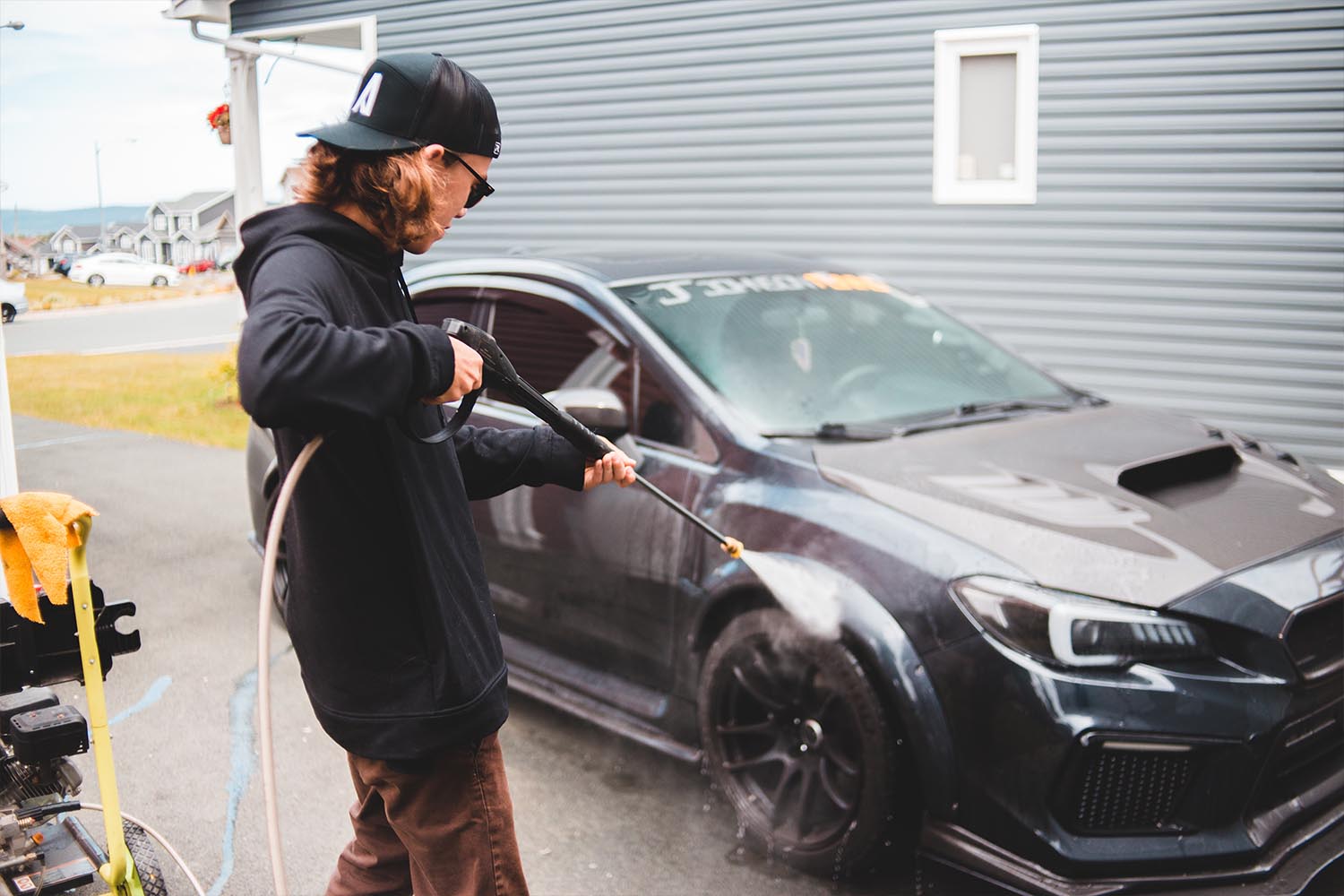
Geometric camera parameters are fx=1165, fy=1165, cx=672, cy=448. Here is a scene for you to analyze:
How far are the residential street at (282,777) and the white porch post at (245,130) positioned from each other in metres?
2.93

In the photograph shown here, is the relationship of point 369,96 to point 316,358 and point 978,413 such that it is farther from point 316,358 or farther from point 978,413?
point 978,413

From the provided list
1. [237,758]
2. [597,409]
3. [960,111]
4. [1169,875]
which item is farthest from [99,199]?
[960,111]

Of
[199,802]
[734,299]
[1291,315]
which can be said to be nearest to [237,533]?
[199,802]

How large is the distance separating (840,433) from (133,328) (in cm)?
466

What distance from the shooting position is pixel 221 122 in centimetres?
805

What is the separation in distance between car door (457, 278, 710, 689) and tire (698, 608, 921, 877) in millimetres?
310

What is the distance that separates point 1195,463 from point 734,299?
5.34ft

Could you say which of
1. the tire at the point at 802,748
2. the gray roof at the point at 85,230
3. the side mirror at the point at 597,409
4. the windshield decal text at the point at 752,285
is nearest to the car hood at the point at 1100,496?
the tire at the point at 802,748

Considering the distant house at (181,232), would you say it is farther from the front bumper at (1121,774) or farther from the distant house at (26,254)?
the front bumper at (1121,774)

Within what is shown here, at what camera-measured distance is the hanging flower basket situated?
7.68 meters

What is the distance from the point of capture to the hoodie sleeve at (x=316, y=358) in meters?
1.79

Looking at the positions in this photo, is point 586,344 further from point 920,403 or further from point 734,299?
point 920,403

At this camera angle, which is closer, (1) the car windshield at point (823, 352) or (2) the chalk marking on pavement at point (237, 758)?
(2) the chalk marking on pavement at point (237, 758)

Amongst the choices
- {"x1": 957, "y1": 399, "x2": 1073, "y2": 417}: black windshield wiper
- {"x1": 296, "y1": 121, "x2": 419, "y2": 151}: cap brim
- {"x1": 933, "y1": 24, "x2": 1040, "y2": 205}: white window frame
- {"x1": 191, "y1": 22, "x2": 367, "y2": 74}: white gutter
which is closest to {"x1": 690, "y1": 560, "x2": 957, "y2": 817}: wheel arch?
{"x1": 957, "y1": 399, "x2": 1073, "y2": 417}: black windshield wiper
